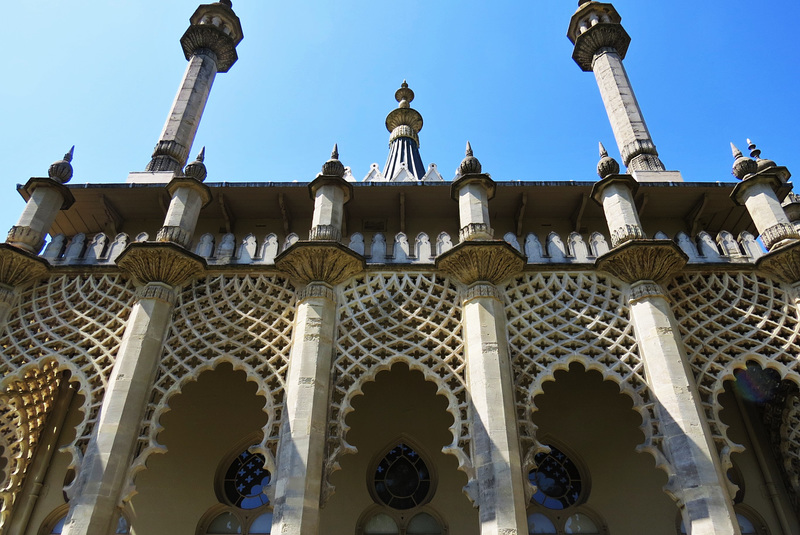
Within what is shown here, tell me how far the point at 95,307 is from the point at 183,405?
3.08 m

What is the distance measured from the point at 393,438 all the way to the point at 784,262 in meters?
8.21

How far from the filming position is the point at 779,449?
11516 millimetres

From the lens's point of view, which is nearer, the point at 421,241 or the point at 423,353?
the point at 423,353

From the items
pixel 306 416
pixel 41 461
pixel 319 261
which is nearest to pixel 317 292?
pixel 319 261

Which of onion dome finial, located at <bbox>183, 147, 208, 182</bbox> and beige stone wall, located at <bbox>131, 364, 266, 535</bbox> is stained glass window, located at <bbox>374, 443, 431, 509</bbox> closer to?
beige stone wall, located at <bbox>131, 364, 266, 535</bbox>

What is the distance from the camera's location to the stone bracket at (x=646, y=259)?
1066 cm

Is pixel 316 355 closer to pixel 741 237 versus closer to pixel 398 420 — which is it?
pixel 398 420

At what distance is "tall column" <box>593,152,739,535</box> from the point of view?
839cm

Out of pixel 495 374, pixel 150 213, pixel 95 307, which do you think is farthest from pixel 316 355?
pixel 150 213

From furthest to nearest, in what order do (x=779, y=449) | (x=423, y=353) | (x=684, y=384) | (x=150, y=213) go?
(x=150, y=213) → (x=779, y=449) → (x=423, y=353) → (x=684, y=384)

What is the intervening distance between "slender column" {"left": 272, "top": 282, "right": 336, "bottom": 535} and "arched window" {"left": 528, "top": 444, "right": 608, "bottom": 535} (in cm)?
486

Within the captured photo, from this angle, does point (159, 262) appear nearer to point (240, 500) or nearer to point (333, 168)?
point (333, 168)

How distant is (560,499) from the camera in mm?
11984

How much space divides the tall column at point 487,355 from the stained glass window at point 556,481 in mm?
3582
